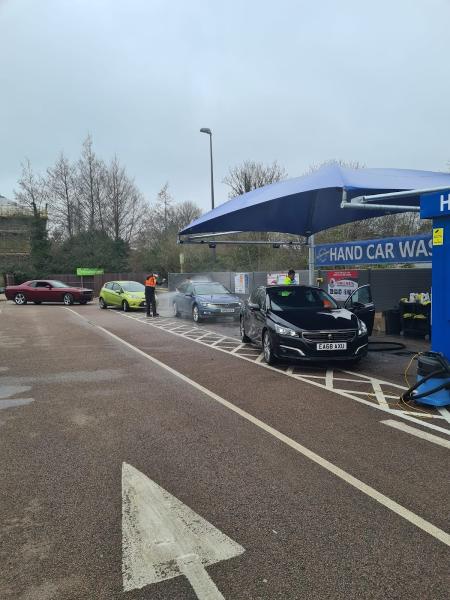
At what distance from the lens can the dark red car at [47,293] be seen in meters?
27.5

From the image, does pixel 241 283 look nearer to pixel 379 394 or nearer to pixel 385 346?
pixel 385 346

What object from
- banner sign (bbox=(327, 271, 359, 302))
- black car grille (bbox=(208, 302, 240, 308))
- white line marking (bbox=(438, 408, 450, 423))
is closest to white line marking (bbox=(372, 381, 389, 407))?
white line marking (bbox=(438, 408, 450, 423))

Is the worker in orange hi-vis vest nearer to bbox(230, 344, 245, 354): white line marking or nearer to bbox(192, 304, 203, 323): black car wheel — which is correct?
bbox(192, 304, 203, 323): black car wheel

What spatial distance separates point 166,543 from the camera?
299 centimetres

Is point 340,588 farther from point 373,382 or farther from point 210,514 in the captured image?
point 373,382

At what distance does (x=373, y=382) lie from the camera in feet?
24.2

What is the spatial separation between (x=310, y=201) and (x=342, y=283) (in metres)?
3.82

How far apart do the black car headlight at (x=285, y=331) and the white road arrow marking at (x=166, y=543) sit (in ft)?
15.4

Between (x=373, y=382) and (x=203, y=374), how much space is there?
278 centimetres

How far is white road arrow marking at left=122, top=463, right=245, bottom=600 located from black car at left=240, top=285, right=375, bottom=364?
4.66 metres

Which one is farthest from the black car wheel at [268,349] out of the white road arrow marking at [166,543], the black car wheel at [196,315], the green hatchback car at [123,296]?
the green hatchback car at [123,296]

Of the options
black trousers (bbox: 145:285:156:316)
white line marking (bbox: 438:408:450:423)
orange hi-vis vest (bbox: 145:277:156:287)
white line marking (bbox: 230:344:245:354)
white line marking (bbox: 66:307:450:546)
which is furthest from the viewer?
black trousers (bbox: 145:285:156:316)

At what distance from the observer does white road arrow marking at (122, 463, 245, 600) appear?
2633 mm

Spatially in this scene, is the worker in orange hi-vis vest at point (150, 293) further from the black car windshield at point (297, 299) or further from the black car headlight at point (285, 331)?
the black car headlight at point (285, 331)
